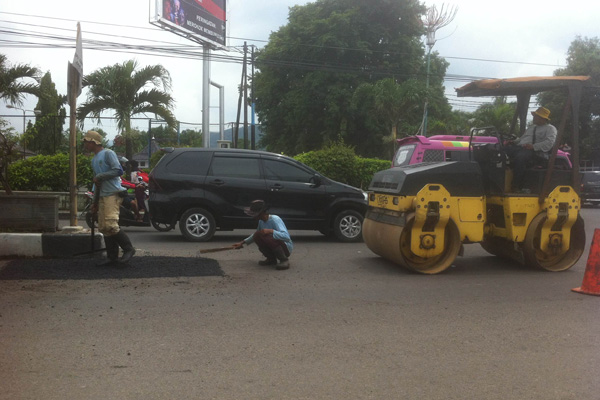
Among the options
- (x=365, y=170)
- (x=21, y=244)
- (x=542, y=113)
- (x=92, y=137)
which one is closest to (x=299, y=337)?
(x=92, y=137)

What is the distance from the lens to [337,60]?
36.1 metres

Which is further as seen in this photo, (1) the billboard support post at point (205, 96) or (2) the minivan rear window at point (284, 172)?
(1) the billboard support post at point (205, 96)

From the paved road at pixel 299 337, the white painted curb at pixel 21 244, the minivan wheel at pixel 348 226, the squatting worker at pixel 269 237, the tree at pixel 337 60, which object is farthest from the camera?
the tree at pixel 337 60

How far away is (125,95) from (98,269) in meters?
15.4

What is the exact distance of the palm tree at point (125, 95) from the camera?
72.0ft

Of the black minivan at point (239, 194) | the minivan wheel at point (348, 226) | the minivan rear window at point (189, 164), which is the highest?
the minivan rear window at point (189, 164)

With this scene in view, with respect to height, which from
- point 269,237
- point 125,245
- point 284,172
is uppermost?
point 284,172

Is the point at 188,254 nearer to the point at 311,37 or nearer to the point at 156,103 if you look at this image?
the point at 156,103

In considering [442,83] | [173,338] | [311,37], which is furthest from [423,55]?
[173,338]

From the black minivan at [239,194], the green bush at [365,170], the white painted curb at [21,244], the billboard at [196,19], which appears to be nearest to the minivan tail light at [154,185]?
the black minivan at [239,194]

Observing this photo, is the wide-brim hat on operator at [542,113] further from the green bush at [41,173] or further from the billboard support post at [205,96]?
the billboard support post at [205,96]

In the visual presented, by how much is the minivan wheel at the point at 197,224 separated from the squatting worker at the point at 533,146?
18.9 feet

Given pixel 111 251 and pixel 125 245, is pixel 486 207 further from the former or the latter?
pixel 111 251

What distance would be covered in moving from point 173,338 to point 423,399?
2.24 metres
